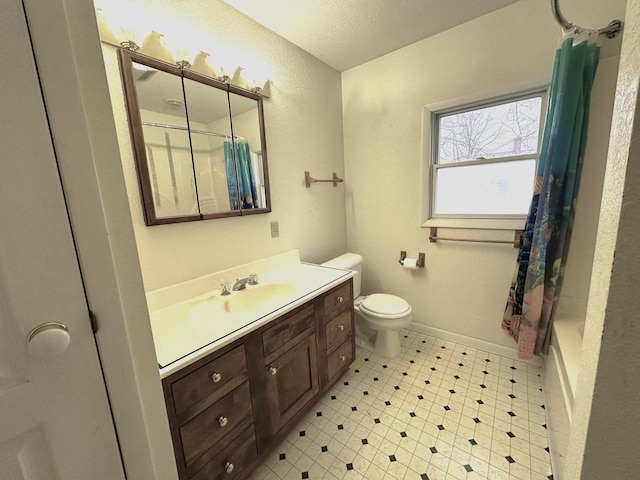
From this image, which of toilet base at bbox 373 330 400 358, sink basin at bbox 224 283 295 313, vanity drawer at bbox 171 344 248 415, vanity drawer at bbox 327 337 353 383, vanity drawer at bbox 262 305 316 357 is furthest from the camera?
toilet base at bbox 373 330 400 358

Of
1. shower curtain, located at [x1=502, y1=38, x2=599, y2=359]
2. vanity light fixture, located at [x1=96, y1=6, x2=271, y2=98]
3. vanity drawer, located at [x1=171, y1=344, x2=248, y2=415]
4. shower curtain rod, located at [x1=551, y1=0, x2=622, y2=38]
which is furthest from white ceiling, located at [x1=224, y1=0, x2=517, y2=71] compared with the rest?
vanity drawer, located at [x1=171, y1=344, x2=248, y2=415]

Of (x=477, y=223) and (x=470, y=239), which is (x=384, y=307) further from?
(x=477, y=223)

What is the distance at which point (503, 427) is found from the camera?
4.58 ft

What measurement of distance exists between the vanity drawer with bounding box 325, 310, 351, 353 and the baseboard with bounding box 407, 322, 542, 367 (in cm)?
93

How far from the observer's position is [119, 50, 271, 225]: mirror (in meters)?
1.16

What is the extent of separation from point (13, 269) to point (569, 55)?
88.8 inches

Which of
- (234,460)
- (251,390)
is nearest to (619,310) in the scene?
(251,390)

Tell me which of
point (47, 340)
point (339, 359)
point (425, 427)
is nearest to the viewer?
point (47, 340)

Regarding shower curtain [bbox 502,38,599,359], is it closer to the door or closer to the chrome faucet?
the chrome faucet

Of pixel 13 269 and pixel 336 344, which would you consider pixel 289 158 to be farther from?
pixel 13 269

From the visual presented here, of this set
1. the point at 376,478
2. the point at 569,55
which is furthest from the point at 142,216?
the point at 569,55

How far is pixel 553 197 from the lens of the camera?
4.68 feet

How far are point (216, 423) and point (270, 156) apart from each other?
151 cm

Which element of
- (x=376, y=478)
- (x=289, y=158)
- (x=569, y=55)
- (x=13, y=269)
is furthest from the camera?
(x=289, y=158)
